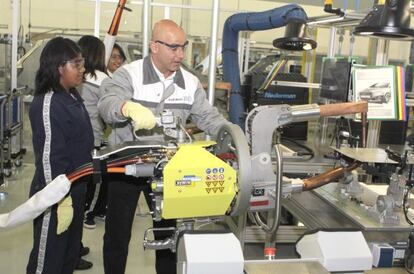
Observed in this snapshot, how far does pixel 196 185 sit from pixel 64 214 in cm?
108

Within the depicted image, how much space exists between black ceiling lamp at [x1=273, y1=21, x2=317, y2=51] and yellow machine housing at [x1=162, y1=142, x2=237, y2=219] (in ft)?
6.27

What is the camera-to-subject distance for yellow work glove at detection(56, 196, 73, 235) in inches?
83.6

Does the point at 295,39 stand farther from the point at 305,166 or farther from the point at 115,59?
the point at 115,59

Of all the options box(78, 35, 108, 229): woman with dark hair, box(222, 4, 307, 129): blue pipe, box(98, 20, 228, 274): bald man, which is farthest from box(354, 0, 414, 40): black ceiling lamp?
box(222, 4, 307, 129): blue pipe

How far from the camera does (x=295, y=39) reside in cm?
302

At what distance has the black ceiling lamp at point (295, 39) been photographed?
304 cm

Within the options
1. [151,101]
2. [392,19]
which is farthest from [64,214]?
[392,19]

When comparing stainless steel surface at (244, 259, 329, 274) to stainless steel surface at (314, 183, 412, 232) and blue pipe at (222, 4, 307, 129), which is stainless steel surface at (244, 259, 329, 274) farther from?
blue pipe at (222, 4, 307, 129)

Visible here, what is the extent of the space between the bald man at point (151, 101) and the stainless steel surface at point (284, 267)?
0.85 metres

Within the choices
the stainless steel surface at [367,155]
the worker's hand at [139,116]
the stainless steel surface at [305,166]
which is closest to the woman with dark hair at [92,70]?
the stainless steel surface at [305,166]

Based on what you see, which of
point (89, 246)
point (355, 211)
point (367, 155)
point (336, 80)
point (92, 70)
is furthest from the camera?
point (336, 80)

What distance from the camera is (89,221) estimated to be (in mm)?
3918

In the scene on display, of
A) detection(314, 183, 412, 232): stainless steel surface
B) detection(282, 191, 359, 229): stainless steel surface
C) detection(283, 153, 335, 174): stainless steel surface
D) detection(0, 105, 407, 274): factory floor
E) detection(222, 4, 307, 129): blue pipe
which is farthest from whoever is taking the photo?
detection(222, 4, 307, 129): blue pipe

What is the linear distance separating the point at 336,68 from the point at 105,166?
2800mm
